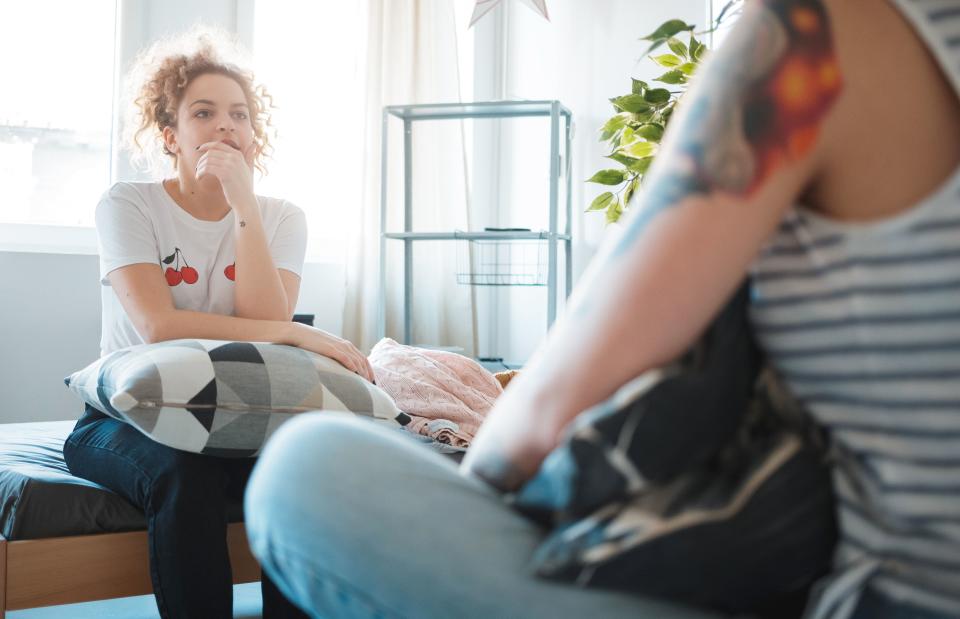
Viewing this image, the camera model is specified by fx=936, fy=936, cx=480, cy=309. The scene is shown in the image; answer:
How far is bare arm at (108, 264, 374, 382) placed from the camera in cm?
Result: 167

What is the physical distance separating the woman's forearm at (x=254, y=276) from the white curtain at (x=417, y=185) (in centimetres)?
172

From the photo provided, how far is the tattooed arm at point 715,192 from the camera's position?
1.83ft

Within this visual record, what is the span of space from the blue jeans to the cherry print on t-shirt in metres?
0.36

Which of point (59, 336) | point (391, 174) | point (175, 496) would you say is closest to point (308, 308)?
point (391, 174)

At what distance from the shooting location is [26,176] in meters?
3.07

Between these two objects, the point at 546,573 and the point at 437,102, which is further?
the point at 437,102

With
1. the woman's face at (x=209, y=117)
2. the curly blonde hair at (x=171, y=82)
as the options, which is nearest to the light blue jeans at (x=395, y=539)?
the woman's face at (x=209, y=117)

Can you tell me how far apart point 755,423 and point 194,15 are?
3.11 meters

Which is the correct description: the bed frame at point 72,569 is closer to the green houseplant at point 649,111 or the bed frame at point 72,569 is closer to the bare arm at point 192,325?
the bare arm at point 192,325

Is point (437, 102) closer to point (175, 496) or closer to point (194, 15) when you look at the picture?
point (194, 15)

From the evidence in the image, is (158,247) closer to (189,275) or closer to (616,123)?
(189,275)

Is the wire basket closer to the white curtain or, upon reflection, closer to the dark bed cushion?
the white curtain

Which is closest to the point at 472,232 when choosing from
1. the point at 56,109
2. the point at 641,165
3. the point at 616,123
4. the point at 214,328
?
the point at 616,123

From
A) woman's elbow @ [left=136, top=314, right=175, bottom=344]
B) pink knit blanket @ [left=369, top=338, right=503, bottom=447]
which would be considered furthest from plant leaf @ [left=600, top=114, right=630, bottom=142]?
woman's elbow @ [left=136, top=314, right=175, bottom=344]
